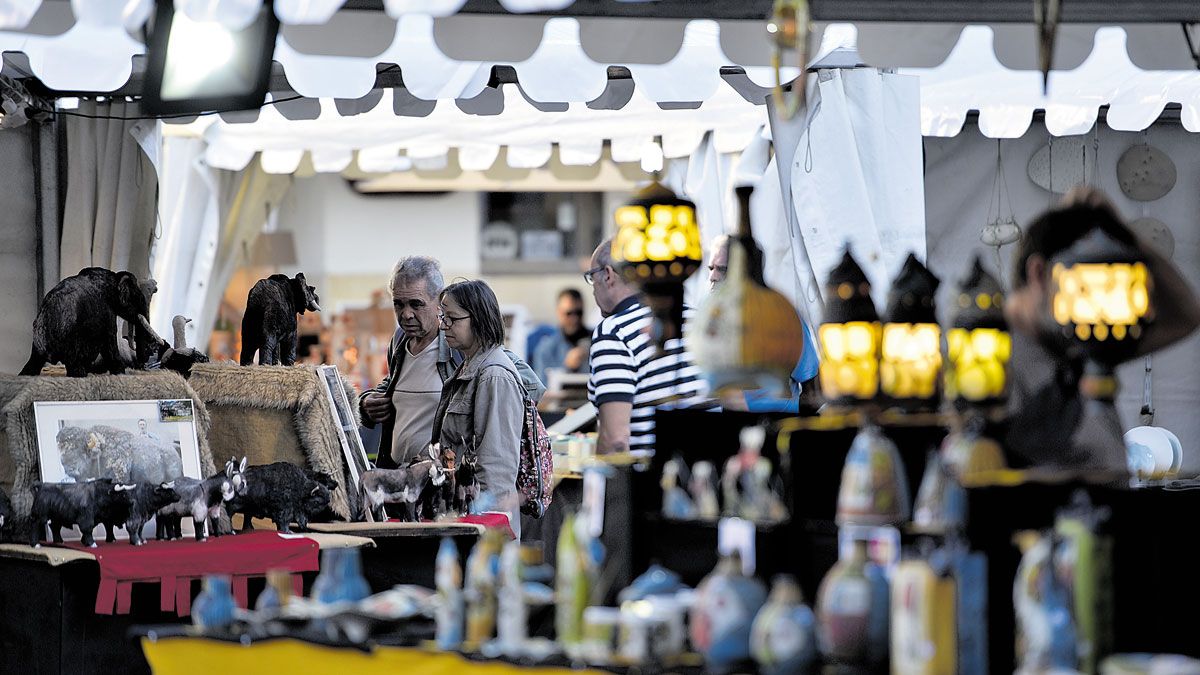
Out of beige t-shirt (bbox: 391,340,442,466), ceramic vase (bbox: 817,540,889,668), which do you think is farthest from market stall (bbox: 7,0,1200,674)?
beige t-shirt (bbox: 391,340,442,466)

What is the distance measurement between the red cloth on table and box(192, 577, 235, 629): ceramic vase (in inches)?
47.2

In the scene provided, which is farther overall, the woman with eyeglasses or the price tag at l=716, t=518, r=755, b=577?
the woman with eyeglasses

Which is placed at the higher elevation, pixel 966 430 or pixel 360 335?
pixel 360 335

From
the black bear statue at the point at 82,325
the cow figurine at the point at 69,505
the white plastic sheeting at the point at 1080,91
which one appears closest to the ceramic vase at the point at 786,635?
the cow figurine at the point at 69,505

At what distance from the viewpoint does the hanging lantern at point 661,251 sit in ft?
13.7

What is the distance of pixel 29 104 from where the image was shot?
7586 millimetres

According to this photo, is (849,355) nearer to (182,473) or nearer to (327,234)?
(182,473)

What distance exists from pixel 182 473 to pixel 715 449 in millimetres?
2396

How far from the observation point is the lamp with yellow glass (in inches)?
127

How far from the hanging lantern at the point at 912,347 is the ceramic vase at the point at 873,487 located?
0.15m

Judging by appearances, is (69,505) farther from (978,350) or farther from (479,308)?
(978,350)

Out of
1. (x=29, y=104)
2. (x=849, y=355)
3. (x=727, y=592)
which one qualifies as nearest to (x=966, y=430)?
(x=849, y=355)

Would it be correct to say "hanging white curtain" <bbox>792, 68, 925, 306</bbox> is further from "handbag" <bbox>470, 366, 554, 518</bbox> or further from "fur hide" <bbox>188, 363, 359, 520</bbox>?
"fur hide" <bbox>188, 363, 359, 520</bbox>

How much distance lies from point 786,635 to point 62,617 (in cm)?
289
